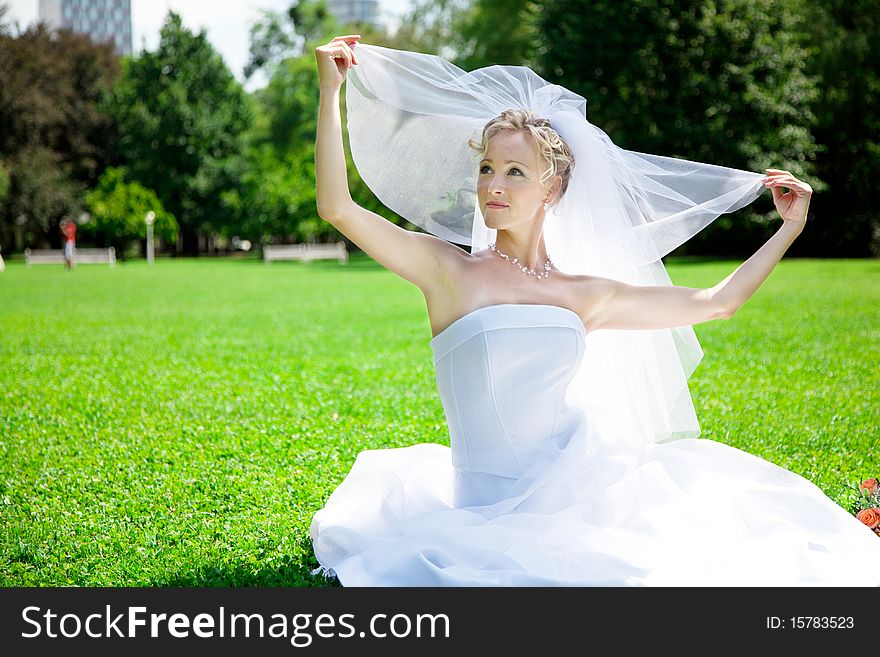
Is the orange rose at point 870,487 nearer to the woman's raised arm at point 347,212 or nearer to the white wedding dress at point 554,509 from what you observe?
the white wedding dress at point 554,509

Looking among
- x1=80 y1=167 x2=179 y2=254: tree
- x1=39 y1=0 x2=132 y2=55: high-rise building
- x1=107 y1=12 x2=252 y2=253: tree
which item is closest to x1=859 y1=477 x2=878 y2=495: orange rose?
x1=39 y1=0 x2=132 y2=55: high-rise building

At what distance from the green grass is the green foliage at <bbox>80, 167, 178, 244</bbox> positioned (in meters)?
35.9

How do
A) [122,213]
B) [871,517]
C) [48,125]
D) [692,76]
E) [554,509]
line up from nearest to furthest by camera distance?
[554,509] → [871,517] → [692,76] → [122,213] → [48,125]

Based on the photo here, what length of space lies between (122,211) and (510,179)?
166 ft

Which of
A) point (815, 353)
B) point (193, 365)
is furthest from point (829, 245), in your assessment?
point (193, 365)

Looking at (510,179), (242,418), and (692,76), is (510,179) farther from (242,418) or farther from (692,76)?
(692,76)

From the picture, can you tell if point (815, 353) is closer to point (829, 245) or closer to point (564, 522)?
point (564, 522)

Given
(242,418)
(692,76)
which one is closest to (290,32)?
(692,76)

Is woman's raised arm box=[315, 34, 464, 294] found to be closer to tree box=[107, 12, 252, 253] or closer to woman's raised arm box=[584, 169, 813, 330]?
woman's raised arm box=[584, 169, 813, 330]

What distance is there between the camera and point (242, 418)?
7.55m

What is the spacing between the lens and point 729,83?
1324 inches

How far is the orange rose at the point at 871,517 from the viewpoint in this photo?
4.01m

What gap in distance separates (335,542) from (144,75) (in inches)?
2344

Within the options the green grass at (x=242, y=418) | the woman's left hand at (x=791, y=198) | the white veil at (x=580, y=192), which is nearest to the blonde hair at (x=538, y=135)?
the white veil at (x=580, y=192)
